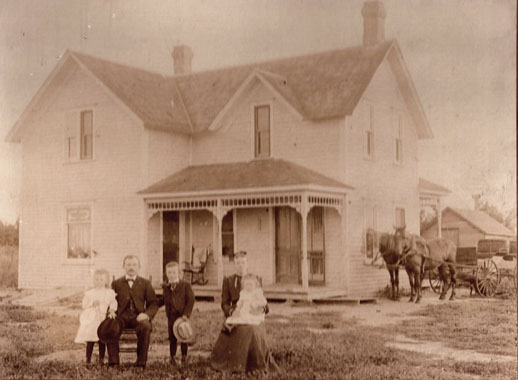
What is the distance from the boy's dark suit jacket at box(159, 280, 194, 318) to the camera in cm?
870

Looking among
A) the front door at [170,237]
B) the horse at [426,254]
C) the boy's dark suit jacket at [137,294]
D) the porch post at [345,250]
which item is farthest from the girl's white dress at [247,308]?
the front door at [170,237]

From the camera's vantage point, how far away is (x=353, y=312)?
32.7ft

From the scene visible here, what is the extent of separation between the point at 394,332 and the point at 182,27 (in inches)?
181

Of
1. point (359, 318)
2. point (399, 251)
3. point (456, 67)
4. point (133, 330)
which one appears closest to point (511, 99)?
point (456, 67)

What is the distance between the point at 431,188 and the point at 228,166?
15.3 ft

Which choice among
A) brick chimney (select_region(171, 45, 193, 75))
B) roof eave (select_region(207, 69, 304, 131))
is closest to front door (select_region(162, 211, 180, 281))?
roof eave (select_region(207, 69, 304, 131))

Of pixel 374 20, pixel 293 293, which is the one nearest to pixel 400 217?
pixel 293 293

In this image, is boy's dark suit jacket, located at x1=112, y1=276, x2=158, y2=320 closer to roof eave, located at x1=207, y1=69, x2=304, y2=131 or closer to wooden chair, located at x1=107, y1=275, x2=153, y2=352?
wooden chair, located at x1=107, y1=275, x2=153, y2=352

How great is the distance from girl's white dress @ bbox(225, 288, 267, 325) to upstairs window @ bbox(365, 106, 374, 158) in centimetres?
324

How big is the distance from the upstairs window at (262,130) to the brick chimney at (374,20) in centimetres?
426

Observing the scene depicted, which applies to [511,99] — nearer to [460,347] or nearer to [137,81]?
[460,347]

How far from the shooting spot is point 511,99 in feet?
25.6

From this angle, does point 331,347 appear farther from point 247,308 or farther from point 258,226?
point 258,226

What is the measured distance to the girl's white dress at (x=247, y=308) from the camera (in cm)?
825
